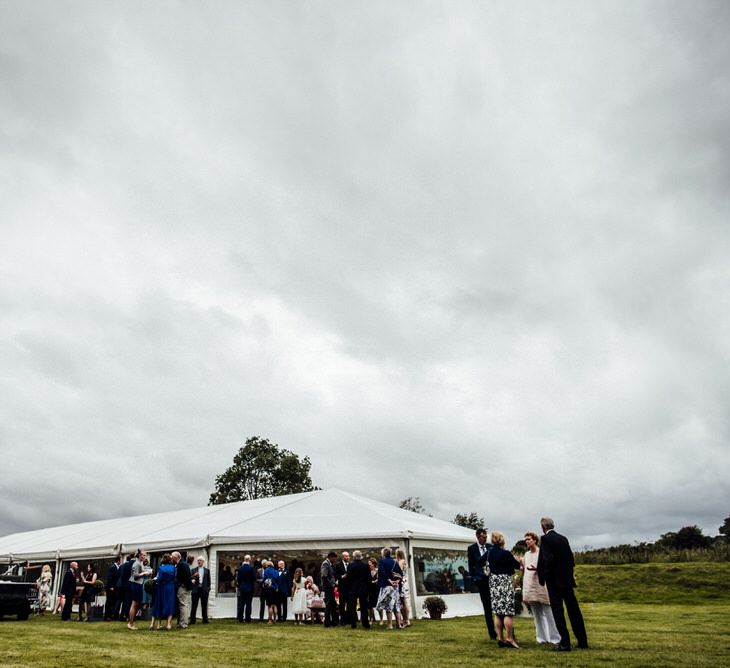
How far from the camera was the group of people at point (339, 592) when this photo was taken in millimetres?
11633

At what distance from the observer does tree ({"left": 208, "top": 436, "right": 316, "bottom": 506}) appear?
46.0 m

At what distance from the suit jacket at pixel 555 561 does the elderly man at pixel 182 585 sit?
23.3 ft

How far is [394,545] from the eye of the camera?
15383 millimetres

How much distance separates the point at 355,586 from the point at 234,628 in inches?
108

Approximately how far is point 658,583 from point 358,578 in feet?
59.8

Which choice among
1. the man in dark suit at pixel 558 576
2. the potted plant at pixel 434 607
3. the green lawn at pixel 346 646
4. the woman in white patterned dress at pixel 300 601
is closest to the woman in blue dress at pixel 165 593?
the green lawn at pixel 346 646

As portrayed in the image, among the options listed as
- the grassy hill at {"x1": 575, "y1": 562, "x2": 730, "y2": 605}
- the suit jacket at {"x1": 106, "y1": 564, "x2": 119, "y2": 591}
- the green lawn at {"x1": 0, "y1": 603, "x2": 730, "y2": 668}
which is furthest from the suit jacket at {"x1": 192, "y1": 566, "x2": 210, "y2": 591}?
the grassy hill at {"x1": 575, "y1": 562, "x2": 730, "y2": 605}

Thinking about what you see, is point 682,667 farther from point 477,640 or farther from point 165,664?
point 165,664

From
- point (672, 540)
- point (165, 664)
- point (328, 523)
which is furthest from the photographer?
point (672, 540)

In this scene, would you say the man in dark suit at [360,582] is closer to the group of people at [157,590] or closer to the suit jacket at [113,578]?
the group of people at [157,590]

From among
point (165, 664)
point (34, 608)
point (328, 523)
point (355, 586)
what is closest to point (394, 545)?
point (328, 523)

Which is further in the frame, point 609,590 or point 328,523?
point 609,590

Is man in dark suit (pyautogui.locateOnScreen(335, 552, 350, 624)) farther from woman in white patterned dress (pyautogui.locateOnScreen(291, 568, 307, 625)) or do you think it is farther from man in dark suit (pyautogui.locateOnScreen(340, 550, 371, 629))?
woman in white patterned dress (pyautogui.locateOnScreen(291, 568, 307, 625))

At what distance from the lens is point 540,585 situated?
324 inches
